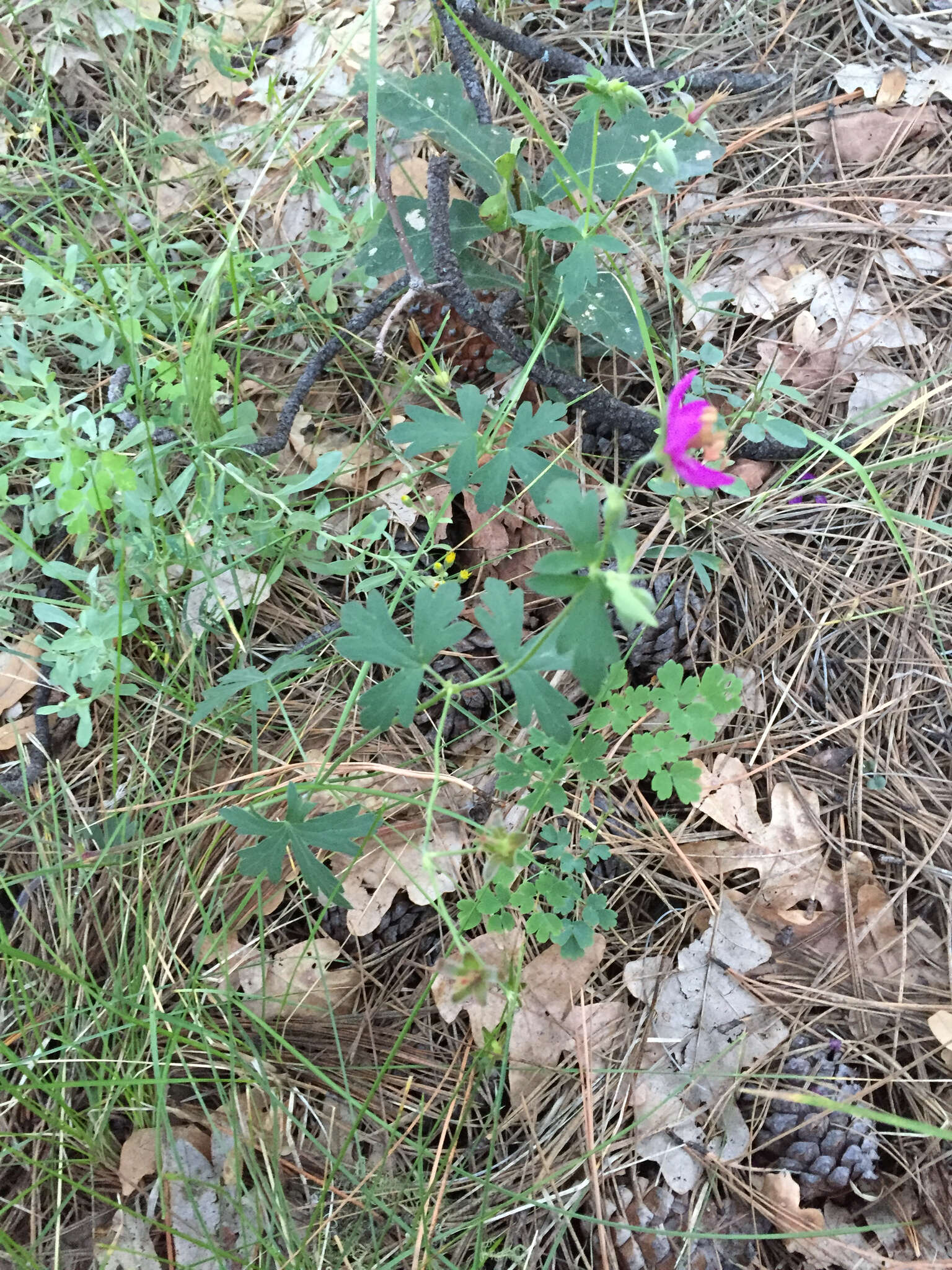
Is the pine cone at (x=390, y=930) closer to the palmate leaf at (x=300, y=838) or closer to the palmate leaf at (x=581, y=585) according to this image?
the palmate leaf at (x=300, y=838)

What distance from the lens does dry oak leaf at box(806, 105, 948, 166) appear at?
2.29 m

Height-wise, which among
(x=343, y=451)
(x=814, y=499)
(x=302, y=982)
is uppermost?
(x=343, y=451)

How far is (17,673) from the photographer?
6.84ft

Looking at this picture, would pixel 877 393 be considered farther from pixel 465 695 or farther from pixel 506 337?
pixel 465 695

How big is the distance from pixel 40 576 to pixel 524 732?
4.34 ft

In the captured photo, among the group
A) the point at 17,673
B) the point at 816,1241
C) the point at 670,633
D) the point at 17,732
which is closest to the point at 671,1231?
the point at 816,1241

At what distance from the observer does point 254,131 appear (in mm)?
2408

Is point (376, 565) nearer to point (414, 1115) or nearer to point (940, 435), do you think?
point (414, 1115)

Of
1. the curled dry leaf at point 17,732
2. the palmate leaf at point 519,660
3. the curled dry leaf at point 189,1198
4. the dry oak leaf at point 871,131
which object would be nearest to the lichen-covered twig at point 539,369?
the palmate leaf at point 519,660

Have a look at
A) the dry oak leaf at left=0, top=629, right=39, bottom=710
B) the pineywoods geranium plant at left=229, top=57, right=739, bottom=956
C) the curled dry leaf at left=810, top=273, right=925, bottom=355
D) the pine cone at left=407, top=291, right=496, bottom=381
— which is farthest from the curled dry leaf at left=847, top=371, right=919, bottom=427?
the dry oak leaf at left=0, top=629, right=39, bottom=710

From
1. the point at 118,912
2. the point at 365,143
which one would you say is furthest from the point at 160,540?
the point at 365,143

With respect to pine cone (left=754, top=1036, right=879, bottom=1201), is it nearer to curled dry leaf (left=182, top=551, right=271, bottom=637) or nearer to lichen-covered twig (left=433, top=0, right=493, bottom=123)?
curled dry leaf (left=182, top=551, right=271, bottom=637)

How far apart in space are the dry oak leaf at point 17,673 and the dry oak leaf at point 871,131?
250 centimetres

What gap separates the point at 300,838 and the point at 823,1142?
1.20m
